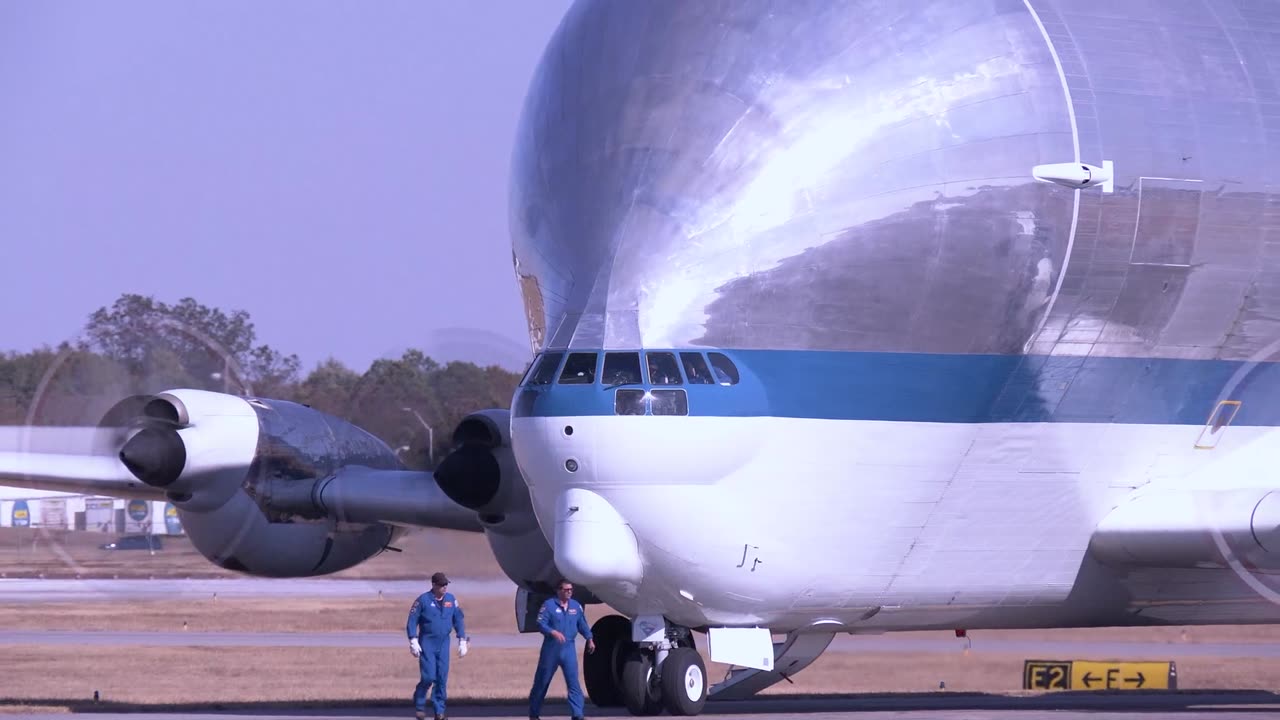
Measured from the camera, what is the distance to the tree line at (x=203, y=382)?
23906 mm

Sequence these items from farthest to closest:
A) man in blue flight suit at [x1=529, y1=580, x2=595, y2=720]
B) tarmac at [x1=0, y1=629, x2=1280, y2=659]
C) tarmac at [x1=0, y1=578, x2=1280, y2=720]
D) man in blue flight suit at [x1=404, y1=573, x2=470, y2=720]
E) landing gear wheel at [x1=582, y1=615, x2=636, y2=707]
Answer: tarmac at [x1=0, y1=629, x2=1280, y2=659] < landing gear wheel at [x1=582, y1=615, x2=636, y2=707] < tarmac at [x1=0, y1=578, x2=1280, y2=720] < man in blue flight suit at [x1=404, y1=573, x2=470, y2=720] < man in blue flight suit at [x1=529, y1=580, x2=595, y2=720]

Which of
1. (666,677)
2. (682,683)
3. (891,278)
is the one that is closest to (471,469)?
(666,677)

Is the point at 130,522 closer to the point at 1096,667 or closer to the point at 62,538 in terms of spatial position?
the point at 62,538

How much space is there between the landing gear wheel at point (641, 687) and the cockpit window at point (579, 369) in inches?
110

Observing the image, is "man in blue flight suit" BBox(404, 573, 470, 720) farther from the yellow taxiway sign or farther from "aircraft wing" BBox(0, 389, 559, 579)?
the yellow taxiway sign

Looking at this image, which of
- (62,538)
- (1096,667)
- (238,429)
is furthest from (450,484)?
(62,538)

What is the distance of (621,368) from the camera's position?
16688 millimetres

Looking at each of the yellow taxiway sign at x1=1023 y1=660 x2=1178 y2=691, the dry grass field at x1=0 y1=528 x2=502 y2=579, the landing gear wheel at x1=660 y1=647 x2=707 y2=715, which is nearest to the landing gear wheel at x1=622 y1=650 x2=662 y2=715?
the landing gear wheel at x1=660 y1=647 x2=707 y2=715

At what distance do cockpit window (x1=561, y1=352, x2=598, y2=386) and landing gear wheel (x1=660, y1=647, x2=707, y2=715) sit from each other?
278cm

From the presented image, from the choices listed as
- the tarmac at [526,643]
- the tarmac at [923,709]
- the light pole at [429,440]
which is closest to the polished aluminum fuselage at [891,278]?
the tarmac at [923,709]

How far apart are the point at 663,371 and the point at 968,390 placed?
3062mm

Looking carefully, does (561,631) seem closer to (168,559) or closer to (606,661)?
(606,661)

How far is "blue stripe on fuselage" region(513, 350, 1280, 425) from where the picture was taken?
55.4 feet

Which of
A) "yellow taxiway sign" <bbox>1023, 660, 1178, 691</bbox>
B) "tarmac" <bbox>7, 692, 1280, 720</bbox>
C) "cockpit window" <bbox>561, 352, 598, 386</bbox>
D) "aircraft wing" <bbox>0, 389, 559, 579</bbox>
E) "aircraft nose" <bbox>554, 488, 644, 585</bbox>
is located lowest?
"tarmac" <bbox>7, 692, 1280, 720</bbox>
